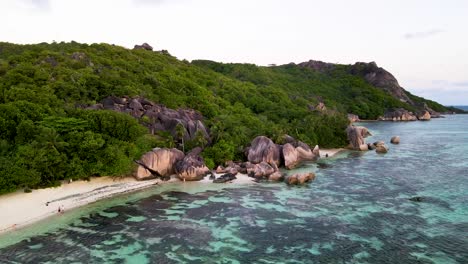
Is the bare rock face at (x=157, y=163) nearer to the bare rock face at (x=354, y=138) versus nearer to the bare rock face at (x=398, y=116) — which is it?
the bare rock face at (x=354, y=138)

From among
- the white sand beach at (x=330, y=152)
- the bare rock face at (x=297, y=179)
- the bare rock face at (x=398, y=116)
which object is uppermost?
the bare rock face at (x=398, y=116)

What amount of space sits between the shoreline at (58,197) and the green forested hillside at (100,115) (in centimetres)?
119

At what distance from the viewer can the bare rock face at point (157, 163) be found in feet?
152

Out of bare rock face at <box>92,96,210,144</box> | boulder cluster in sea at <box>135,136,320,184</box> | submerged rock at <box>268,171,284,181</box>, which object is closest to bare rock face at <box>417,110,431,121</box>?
boulder cluster in sea at <box>135,136,320,184</box>

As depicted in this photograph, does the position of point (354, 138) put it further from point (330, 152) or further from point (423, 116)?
point (423, 116)

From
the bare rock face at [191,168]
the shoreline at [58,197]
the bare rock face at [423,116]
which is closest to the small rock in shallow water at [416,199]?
the shoreline at [58,197]

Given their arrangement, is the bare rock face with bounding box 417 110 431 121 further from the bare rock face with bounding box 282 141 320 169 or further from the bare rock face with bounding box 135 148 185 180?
the bare rock face with bounding box 135 148 185 180

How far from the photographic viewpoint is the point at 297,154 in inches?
2359

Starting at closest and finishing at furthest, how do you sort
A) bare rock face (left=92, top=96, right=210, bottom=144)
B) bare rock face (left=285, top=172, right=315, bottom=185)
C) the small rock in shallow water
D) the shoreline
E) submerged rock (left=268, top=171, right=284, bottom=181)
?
the shoreline
the small rock in shallow water
bare rock face (left=285, top=172, right=315, bottom=185)
submerged rock (left=268, top=171, right=284, bottom=181)
bare rock face (left=92, top=96, right=210, bottom=144)

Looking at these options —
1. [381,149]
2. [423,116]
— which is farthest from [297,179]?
[423,116]

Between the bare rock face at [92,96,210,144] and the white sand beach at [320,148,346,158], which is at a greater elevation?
the bare rock face at [92,96,210,144]

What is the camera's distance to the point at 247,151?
187 feet

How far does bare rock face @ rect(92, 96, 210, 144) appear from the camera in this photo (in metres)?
57.1

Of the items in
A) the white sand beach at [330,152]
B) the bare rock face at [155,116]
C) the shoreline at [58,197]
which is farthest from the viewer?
the white sand beach at [330,152]
